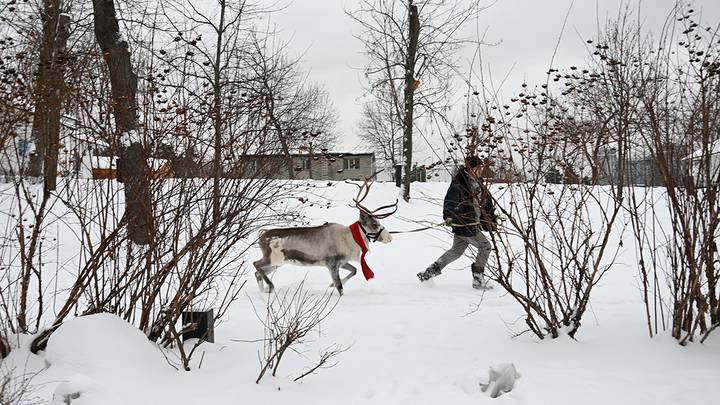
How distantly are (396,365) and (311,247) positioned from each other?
9.95 feet

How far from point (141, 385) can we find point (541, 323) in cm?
349

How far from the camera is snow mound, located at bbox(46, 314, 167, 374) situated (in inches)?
135

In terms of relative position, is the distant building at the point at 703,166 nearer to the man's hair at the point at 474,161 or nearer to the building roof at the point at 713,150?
the building roof at the point at 713,150

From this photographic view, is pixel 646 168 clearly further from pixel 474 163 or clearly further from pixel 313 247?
pixel 313 247

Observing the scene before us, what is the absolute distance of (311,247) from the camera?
6945 millimetres

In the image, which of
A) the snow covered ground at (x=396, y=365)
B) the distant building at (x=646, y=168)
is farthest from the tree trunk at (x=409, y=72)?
the distant building at (x=646, y=168)

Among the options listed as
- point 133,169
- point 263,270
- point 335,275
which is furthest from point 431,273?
point 133,169

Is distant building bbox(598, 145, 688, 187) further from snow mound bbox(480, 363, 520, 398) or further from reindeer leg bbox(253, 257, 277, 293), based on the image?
reindeer leg bbox(253, 257, 277, 293)

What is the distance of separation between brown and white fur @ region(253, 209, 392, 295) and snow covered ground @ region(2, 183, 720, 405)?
1.42 meters

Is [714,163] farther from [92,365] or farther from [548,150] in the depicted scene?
[92,365]

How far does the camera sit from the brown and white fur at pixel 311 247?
6.95 meters

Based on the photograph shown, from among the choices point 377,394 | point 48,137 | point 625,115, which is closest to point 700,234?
point 625,115

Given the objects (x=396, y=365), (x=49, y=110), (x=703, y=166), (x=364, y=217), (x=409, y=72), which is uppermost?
(x=409, y=72)

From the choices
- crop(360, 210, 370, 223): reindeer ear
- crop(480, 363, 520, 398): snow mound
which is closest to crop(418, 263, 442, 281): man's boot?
crop(360, 210, 370, 223): reindeer ear
